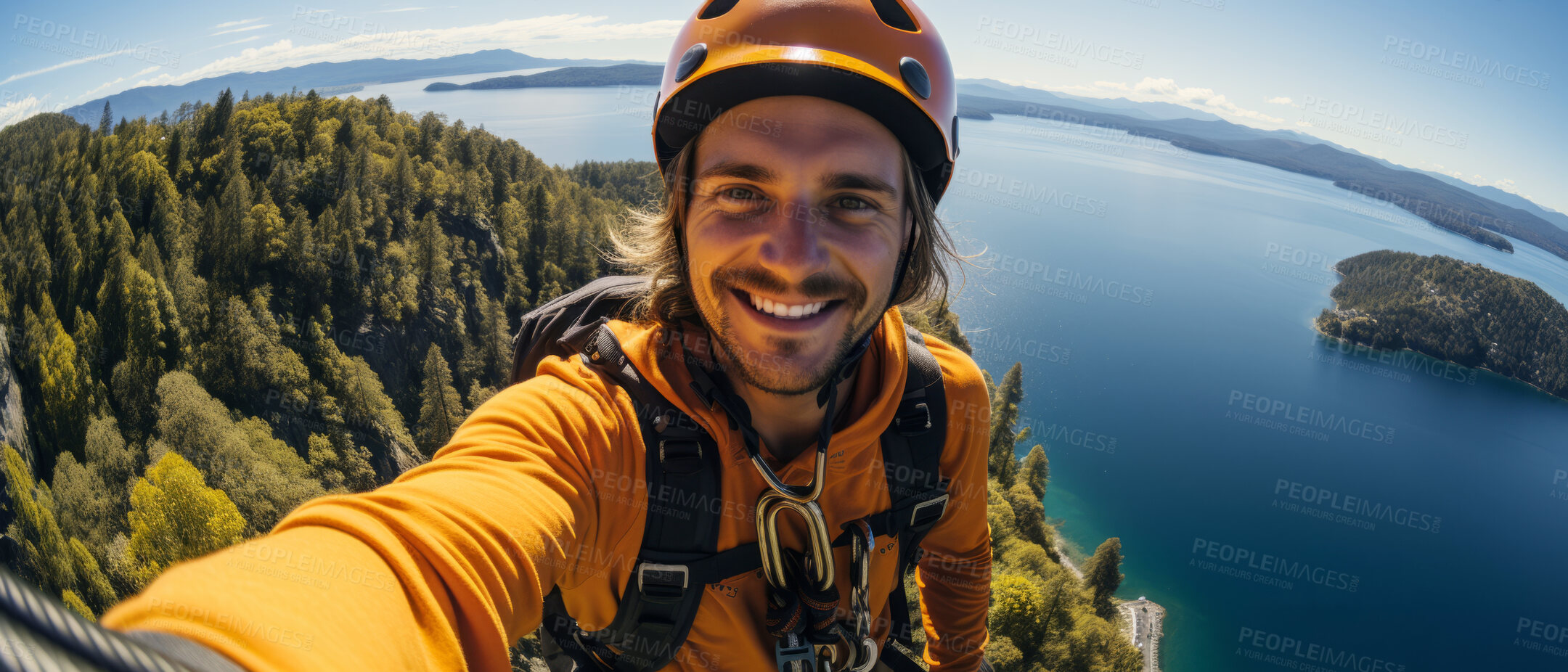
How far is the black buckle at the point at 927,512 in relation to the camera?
2719 millimetres

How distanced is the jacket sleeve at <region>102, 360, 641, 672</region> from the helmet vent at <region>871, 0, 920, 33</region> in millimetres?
2113

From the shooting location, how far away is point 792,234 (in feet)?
7.43

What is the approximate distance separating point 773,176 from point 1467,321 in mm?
138430

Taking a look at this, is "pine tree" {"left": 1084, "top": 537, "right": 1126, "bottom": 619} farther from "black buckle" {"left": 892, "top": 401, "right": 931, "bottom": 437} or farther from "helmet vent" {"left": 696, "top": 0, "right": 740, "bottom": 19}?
"helmet vent" {"left": 696, "top": 0, "right": 740, "bottom": 19}

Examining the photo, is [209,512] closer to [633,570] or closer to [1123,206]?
[633,570]

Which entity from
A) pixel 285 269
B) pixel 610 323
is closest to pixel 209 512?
pixel 285 269

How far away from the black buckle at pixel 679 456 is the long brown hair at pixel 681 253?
2.14 feet

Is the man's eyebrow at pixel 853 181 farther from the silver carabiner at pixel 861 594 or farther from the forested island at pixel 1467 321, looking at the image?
the forested island at pixel 1467 321

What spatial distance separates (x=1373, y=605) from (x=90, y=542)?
92453 millimetres

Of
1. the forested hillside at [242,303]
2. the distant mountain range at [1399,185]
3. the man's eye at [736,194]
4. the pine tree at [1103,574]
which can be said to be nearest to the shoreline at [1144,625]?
the pine tree at [1103,574]

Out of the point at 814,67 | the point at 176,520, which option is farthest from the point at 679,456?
the point at 176,520

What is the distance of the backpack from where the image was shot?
2.17 m

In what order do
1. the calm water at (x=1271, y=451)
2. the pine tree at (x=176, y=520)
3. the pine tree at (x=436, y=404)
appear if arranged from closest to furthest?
the pine tree at (x=176, y=520) < the calm water at (x=1271, y=451) < the pine tree at (x=436, y=404)

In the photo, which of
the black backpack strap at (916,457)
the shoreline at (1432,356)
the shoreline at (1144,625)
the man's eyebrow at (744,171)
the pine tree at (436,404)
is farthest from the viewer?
the shoreline at (1432,356)
